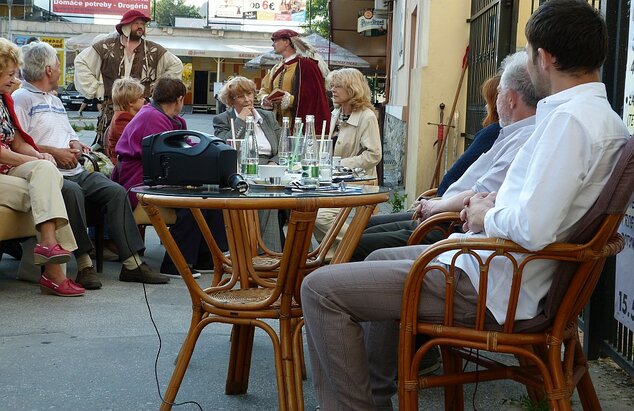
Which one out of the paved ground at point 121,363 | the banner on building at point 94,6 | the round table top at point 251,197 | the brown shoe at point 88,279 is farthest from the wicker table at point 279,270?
the banner on building at point 94,6

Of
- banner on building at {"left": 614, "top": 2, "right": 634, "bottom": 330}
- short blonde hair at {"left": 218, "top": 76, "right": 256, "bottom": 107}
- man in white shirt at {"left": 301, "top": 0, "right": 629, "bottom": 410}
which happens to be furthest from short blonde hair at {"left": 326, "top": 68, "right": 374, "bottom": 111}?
man in white shirt at {"left": 301, "top": 0, "right": 629, "bottom": 410}

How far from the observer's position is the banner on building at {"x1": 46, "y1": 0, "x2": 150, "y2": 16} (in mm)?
53781

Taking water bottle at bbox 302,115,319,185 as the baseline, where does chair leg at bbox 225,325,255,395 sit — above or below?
below

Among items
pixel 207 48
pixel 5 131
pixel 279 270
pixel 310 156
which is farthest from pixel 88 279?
pixel 207 48

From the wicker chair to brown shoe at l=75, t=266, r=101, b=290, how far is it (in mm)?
3863

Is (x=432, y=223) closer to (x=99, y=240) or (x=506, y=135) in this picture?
(x=506, y=135)

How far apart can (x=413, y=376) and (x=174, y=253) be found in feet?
4.00

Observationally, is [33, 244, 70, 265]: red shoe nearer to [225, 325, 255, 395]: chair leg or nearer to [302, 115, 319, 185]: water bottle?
[302, 115, 319, 185]: water bottle

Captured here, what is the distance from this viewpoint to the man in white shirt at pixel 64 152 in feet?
21.9

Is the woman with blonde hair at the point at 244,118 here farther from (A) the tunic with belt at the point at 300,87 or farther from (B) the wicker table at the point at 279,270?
(B) the wicker table at the point at 279,270

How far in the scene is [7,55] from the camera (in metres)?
5.94

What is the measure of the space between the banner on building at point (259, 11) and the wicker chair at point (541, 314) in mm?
57187

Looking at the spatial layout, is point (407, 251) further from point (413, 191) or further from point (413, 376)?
point (413, 191)

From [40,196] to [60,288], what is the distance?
628mm
